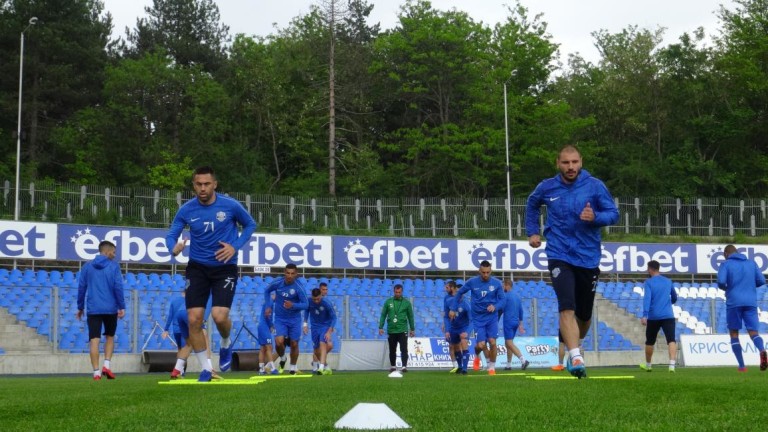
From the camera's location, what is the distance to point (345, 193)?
185 feet

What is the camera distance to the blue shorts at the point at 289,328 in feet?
66.2

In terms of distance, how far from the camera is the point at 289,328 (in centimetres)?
2023

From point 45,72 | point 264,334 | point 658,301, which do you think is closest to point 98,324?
point 264,334

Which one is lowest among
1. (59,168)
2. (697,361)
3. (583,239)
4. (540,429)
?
(697,361)

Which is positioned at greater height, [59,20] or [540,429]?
[59,20]

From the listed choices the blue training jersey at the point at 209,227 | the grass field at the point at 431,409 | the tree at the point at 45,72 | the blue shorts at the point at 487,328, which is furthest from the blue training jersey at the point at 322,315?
the tree at the point at 45,72

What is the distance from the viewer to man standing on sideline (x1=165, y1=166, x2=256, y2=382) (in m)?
11.2

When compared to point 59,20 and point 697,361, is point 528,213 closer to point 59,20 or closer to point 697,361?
point 697,361

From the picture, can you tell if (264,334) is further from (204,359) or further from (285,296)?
(204,359)

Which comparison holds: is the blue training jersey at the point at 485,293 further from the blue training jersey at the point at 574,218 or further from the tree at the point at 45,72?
the tree at the point at 45,72

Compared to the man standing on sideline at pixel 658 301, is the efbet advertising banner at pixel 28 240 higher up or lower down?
higher up

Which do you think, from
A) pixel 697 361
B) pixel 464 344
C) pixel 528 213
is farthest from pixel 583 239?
pixel 697 361

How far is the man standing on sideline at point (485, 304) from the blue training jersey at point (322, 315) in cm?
241

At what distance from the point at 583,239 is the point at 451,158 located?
49.1m
